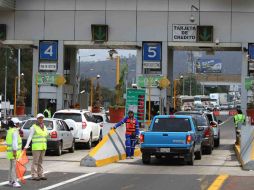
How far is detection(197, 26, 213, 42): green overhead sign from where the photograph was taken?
36.0 meters

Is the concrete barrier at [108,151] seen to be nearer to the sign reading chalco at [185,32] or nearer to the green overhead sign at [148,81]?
the green overhead sign at [148,81]

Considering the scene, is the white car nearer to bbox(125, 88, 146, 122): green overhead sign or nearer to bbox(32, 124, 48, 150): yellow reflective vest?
bbox(125, 88, 146, 122): green overhead sign

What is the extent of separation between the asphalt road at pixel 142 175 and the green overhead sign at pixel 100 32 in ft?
48.0

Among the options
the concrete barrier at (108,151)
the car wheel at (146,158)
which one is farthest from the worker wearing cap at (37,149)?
the car wheel at (146,158)

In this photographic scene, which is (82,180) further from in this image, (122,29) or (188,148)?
(122,29)

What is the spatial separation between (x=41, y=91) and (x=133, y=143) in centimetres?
1596

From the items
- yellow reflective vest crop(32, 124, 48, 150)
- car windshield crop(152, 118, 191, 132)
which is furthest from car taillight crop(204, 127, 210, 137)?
yellow reflective vest crop(32, 124, 48, 150)

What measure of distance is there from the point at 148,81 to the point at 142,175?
19335 mm

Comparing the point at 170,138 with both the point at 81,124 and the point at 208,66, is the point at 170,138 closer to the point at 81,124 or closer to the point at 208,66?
the point at 81,124

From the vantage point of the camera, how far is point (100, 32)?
119 feet

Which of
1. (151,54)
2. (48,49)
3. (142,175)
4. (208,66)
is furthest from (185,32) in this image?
(208,66)

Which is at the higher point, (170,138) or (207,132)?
(170,138)

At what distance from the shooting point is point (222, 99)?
162m

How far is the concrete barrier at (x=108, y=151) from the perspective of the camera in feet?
64.0
